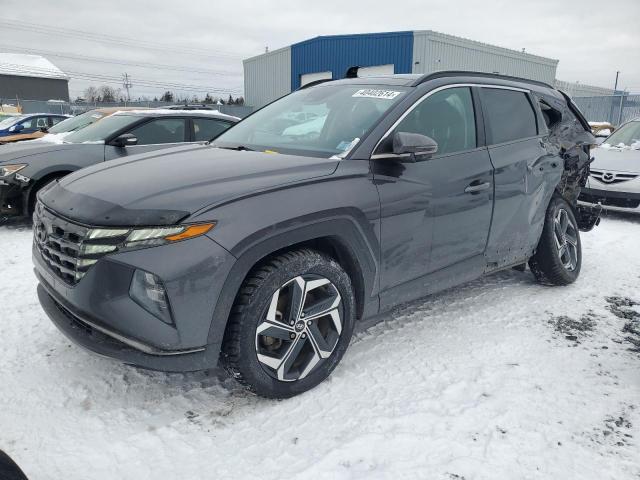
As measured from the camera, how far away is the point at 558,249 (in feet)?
14.0

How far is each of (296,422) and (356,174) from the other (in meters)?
1.32

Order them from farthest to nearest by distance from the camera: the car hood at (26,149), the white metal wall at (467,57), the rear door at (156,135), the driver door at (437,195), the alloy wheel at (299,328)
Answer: the white metal wall at (467,57), the rear door at (156,135), the car hood at (26,149), the driver door at (437,195), the alloy wheel at (299,328)

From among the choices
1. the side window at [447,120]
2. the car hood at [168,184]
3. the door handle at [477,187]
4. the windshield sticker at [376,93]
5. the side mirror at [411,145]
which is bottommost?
the door handle at [477,187]

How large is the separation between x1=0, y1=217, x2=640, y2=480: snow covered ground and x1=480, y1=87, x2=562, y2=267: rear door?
25.5 inches

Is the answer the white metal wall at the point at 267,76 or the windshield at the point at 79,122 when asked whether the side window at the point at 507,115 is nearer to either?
the windshield at the point at 79,122

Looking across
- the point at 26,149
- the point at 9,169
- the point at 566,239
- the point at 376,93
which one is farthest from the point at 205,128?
the point at 566,239

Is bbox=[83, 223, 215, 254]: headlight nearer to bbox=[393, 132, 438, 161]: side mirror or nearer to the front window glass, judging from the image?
bbox=[393, 132, 438, 161]: side mirror

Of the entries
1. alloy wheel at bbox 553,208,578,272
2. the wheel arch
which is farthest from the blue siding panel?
the wheel arch

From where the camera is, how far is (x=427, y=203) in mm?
2977

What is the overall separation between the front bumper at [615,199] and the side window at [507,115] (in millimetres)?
3776

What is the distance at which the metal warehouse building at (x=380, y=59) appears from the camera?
20.9m

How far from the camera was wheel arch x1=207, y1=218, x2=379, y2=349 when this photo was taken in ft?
7.38

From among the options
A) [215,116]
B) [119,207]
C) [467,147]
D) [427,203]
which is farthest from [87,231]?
[215,116]

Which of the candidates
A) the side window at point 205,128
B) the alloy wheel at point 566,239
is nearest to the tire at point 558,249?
the alloy wheel at point 566,239
